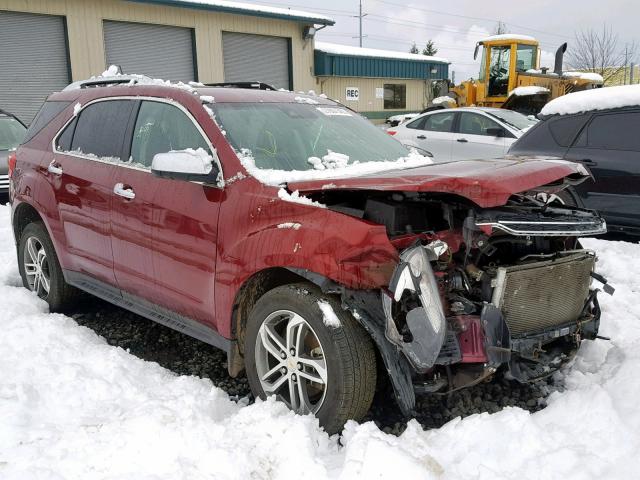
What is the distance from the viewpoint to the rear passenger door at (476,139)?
33.8 feet

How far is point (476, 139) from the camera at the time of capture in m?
10.7

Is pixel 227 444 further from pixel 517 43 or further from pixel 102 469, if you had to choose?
pixel 517 43

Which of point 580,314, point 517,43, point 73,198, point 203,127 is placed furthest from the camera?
point 517,43

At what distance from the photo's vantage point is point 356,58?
2417cm

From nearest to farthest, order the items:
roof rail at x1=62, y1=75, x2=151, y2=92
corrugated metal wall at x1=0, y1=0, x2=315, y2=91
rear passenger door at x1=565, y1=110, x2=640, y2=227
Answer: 1. roof rail at x1=62, y1=75, x2=151, y2=92
2. rear passenger door at x1=565, y1=110, x2=640, y2=227
3. corrugated metal wall at x1=0, y1=0, x2=315, y2=91

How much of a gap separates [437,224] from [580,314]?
0.95 m

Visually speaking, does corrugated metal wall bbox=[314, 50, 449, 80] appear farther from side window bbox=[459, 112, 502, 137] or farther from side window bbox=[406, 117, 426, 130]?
side window bbox=[459, 112, 502, 137]

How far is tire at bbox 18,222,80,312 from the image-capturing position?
4.62m

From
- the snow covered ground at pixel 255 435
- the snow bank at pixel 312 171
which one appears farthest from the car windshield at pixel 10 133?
the snow bank at pixel 312 171

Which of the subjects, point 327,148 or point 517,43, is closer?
point 327,148

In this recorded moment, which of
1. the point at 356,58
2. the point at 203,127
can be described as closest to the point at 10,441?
the point at 203,127

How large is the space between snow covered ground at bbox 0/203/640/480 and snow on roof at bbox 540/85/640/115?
3.58 meters

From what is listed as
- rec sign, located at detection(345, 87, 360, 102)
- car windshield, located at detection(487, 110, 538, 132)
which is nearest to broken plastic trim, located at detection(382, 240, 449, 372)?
car windshield, located at detection(487, 110, 538, 132)

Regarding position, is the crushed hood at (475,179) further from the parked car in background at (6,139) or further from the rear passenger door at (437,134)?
the parked car in background at (6,139)
